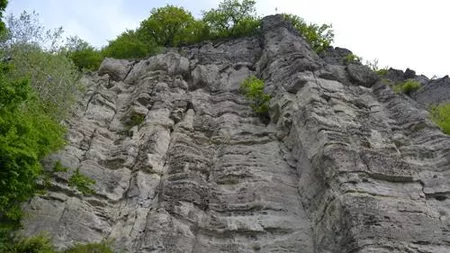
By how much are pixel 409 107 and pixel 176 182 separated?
330 inches

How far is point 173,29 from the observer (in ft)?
87.9

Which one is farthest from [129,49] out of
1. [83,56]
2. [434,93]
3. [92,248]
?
[92,248]

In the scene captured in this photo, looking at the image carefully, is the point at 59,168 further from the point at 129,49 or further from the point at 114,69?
the point at 129,49

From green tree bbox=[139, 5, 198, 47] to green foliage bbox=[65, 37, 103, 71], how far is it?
166 inches

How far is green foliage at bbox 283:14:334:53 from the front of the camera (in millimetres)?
24453

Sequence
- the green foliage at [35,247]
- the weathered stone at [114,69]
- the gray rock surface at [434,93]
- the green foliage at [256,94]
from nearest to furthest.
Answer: the green foliage at [35,247]
the green foliage at [256,94]
the weathered stone at [114,69]
the gray rock surface at [434,93]

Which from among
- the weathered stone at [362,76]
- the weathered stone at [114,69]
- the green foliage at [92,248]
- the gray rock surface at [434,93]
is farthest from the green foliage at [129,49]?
the green foliage at [92,248]

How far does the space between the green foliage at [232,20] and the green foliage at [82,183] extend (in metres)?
15.2

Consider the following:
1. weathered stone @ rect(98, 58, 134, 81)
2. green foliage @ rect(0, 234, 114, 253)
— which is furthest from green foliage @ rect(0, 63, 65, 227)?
weathered stone @ rect(98, 58, 134, 81)

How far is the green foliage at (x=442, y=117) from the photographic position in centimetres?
1585

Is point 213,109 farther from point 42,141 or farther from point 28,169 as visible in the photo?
point 28,169

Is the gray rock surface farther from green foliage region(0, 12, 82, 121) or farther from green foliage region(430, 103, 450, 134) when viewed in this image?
green foliage region(0, 12, 82, 121)

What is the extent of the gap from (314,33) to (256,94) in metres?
9.75

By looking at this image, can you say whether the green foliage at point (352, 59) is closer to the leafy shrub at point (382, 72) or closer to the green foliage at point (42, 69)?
the leafy shrub at point (382, 72)
